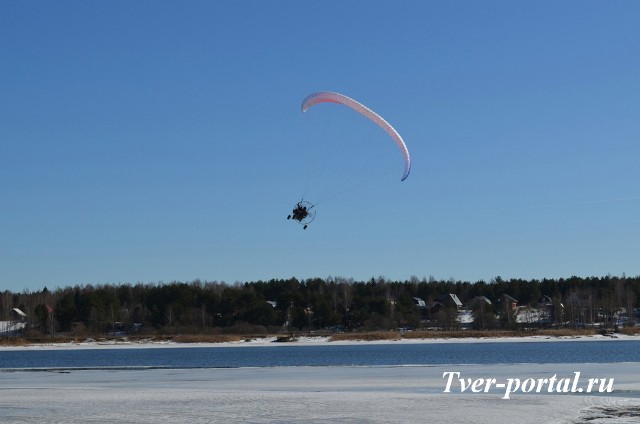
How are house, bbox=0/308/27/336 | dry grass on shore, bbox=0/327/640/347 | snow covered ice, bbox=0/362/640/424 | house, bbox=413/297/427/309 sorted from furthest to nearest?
house, bbox=413/297/427/309 → house, bbox=0/308/27/336 → dry grass on shore, bbox=0/327/640/347 → snow covered ice, bbox=0/362/640/424

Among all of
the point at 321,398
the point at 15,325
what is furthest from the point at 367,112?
the point at 15,325

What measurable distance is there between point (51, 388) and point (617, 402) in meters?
17.7

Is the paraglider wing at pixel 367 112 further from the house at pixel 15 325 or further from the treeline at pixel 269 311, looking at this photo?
the house at pixel 15 325

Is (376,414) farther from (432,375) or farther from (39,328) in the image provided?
(39,328)

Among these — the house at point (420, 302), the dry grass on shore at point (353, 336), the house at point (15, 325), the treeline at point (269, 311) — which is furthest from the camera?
the house at point (420, 302)

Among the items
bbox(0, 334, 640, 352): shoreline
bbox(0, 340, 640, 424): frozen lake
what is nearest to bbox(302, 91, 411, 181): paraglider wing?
bbox(0, 340, 640, 424): frozen lake

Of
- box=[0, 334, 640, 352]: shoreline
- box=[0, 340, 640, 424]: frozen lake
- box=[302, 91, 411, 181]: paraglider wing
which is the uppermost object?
box=[302, 91, 411, 181]: paraglider wing

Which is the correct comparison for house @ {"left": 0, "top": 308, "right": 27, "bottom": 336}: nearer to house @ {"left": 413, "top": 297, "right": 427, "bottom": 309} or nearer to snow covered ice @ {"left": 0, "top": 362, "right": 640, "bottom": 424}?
house @ {"left": 413, "top": 297, "right": 427, "bottom": 309}

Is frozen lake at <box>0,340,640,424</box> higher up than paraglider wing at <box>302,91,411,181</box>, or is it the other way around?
paraglider wing at <box>302,91,411,181</box>

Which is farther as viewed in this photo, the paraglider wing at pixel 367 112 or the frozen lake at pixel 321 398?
the paraglider wing at pixel 367 112

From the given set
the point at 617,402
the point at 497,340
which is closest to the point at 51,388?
the point at 617,402

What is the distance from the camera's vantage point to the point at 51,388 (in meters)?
31.1

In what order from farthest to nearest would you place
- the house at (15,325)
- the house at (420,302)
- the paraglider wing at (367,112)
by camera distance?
1. the house at (420,302)
2. the house at (15,325)
3. the paraglider wing at (367,112)

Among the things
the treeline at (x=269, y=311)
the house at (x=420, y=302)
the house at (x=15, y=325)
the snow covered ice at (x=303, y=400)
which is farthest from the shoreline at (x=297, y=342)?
the snow covered ice at (x=303, y=400)
